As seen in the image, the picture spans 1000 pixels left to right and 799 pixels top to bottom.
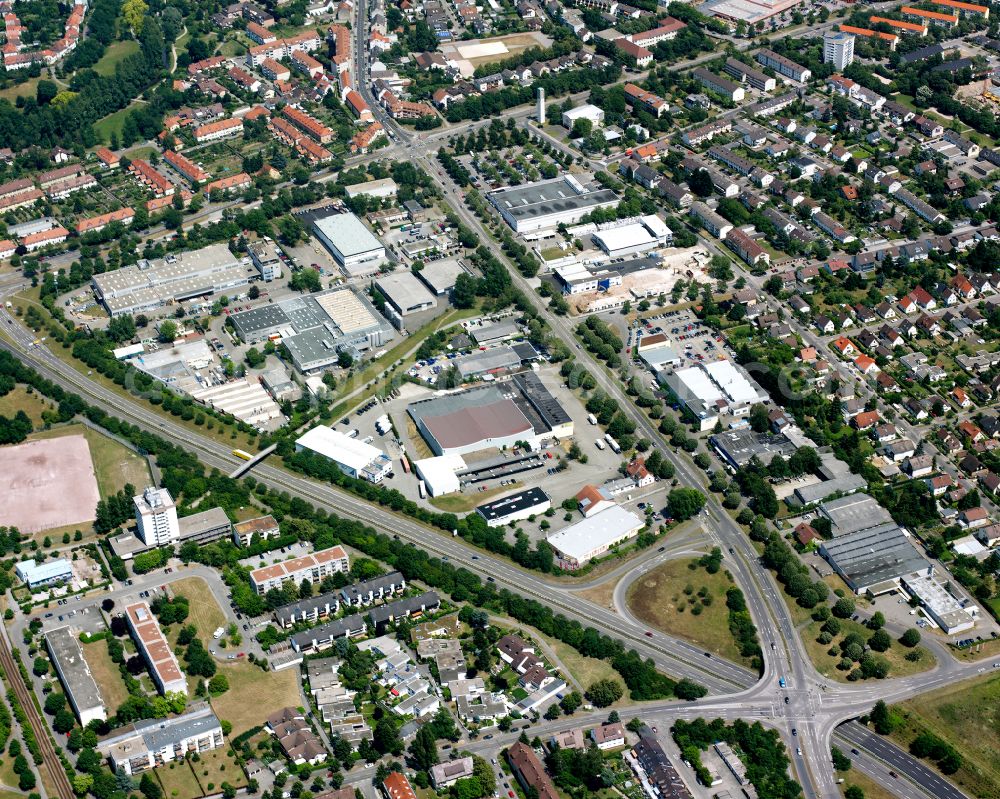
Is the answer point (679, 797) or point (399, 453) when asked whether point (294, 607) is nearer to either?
point (399, 453)

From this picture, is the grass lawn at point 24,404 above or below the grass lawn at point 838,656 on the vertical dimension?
above

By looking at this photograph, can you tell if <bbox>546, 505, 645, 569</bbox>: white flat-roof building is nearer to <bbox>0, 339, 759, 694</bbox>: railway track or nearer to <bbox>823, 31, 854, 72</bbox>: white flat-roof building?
<bbox>0, 339, 759, 694</bbox>: railway track

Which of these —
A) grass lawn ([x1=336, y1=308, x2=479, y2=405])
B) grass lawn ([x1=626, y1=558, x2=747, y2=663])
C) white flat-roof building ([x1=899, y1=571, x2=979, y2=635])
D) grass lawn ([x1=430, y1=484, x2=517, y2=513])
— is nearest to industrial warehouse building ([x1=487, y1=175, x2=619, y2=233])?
grass lawn ([x1=336, y1=308, x2=479, y2=405])

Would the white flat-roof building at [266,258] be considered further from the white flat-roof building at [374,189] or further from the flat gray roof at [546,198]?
the flat gray roof at [546,198]

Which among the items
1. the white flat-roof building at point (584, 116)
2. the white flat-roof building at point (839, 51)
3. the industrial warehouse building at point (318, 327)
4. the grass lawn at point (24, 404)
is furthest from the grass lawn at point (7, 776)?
the white flat-roof building at point (839, 51)

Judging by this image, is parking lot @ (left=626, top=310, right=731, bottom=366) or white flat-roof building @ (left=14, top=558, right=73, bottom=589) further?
parking lot @ (left=626, top=310, right=731, bottom=366)

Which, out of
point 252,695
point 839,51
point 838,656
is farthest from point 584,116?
point 252,695
